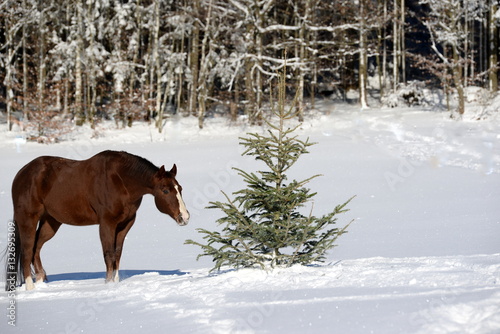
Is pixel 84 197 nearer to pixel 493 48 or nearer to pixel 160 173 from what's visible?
pixel 160 173

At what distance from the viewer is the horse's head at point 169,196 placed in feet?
21.6

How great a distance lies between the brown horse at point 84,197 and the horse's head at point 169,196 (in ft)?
0.09

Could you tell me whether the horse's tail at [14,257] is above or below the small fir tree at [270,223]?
below

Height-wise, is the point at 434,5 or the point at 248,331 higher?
the point at 434,5

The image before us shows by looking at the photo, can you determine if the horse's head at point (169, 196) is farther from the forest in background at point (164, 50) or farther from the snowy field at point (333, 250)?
the forest in background at point (164, 50)

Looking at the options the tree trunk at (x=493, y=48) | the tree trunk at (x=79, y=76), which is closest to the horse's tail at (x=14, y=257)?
the tree trunk at (x=79, y=76)

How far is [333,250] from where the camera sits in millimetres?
11758

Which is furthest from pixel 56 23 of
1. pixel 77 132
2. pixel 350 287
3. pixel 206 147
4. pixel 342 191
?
pixel 350 287

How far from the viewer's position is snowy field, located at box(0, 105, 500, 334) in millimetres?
4379

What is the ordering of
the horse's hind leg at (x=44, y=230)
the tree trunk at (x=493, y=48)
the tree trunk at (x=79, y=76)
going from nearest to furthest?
the horse's hind leg at (x=44, y=230) → the tree trunk at (x=79, y=76) → the tree trunk at (x=493, y=48)

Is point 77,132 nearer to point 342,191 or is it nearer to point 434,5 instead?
point 342,191

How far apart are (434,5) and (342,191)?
18695mm

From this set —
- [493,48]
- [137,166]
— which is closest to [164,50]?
[493,48]

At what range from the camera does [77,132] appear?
2880cm
